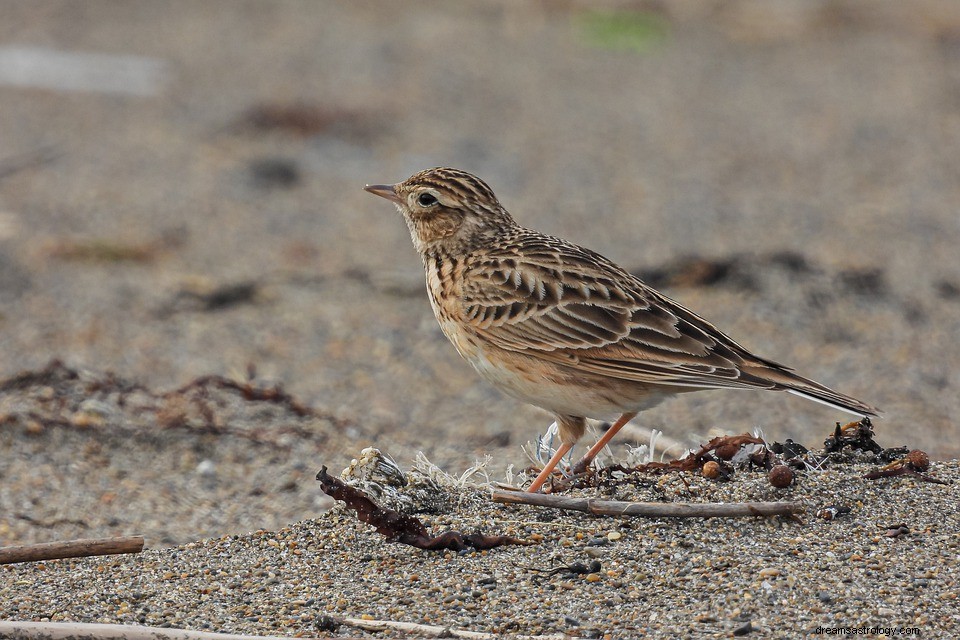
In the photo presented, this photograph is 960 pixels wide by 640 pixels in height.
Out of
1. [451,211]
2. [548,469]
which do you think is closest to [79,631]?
[548,469]

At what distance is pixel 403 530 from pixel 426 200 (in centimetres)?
193

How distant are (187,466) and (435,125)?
681 centimetres

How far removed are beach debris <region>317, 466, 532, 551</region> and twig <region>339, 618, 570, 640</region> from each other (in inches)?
20.9

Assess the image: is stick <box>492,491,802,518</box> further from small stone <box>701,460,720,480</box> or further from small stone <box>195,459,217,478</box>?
small stone <box>195,459,217,478</box>

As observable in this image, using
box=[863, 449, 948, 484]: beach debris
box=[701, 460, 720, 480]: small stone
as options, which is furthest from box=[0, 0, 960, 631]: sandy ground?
box=[863, 449, 948, 484]: beach debris

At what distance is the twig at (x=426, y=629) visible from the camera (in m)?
4.04

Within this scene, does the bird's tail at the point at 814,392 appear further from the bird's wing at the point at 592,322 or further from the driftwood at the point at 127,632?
the driftwood at the point at 127,632

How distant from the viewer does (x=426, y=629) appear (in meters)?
4.12

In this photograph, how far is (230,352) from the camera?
8.30m

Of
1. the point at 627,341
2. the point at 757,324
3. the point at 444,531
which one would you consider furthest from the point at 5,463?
the point at 757,324

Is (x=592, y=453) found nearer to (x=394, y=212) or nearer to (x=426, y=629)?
(x=426, y=629)

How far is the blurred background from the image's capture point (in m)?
6.98

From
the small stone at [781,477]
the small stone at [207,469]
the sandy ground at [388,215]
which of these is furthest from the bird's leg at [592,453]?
the small stone at [207,469]

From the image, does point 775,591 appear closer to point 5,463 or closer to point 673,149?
point 5,463
